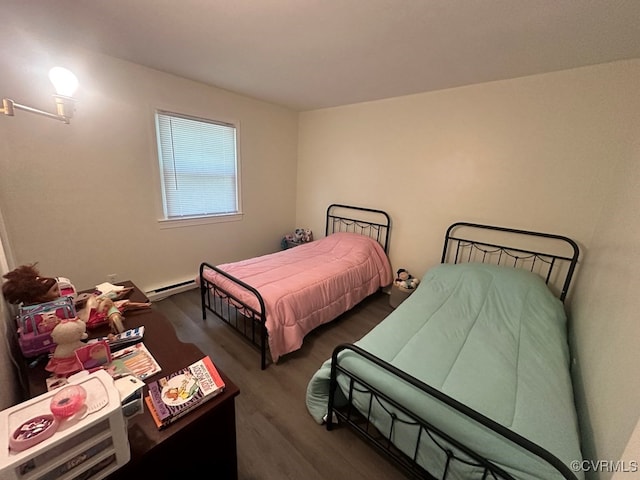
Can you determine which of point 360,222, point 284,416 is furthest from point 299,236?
point 284,416

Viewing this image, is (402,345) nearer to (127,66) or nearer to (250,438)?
(250,438)

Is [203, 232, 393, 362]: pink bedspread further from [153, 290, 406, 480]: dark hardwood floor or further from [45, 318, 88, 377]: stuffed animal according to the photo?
[45, 318, 88, 377]: stuffed animal

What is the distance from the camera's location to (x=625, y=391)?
3.00 feet

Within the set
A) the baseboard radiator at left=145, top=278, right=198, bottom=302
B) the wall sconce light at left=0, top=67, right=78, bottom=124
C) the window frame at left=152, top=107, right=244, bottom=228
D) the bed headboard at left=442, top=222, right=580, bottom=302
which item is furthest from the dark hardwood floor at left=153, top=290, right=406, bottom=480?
the wall sconce light at left=0, top=67, right=78, bottom=124

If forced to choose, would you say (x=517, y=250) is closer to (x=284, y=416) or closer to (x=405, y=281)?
(x=405, y=281)

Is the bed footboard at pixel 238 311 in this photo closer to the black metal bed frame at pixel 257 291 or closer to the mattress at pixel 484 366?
the black metal bed frame at pixel 257 291

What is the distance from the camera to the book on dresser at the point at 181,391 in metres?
0.82

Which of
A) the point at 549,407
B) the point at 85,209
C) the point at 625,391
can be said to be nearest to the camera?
the point at 625,391

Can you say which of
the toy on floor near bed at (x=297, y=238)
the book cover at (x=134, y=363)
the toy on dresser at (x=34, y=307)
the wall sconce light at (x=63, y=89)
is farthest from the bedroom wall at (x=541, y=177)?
the wall sconce light at (x=63, y=89)

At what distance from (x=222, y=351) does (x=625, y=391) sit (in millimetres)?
2326

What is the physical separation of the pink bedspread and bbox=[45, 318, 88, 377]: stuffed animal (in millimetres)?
1083

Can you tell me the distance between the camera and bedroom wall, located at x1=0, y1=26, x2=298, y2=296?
1.92 m

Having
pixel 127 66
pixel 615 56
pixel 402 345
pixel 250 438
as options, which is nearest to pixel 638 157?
pixel 615 56

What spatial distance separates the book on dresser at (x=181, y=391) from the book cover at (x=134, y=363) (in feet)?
0.25
